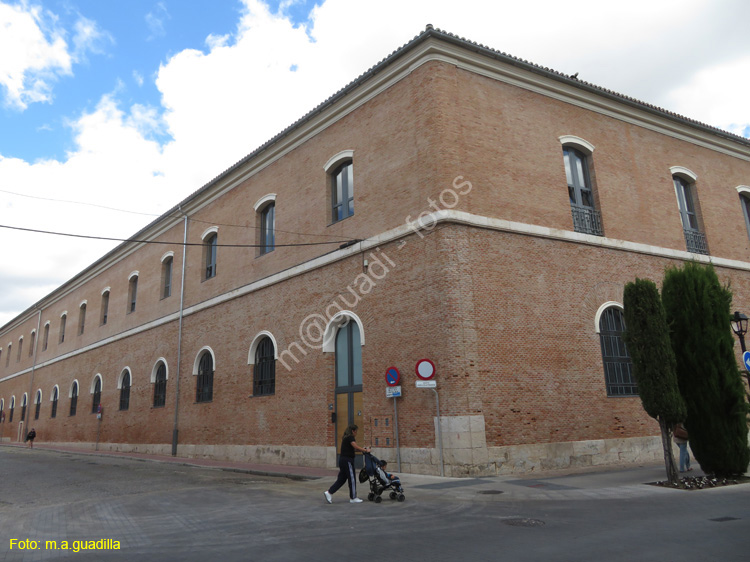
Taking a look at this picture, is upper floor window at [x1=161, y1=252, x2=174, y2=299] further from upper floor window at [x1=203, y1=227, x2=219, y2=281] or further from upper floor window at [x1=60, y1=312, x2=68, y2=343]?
upper floor window at [x1=60, y1=312, x2=68, y2=343]

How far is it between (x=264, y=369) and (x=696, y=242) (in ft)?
48.6

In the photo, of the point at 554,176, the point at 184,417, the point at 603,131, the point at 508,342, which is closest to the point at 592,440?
the point at 508,342

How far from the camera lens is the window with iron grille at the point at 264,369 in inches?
721

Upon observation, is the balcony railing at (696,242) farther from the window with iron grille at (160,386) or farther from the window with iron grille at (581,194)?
the window with iron grille at (160,386)

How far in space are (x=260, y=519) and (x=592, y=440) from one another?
9129mm

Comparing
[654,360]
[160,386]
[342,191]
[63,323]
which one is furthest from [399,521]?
[63,323]

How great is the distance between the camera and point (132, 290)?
29.7 meters

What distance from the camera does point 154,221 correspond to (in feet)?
88.4

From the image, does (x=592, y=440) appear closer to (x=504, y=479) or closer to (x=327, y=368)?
(x=504, y=479)

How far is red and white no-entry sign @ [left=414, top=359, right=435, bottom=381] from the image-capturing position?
12.5 metres

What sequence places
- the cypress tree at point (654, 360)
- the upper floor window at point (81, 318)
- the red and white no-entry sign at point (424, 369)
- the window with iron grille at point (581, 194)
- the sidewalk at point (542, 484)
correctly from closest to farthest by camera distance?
the sidewalk at point (542, 484)
the cypress tree at point (654, 360)
the red and white no-entry sign at point (424, 369)
the window with iron grille at point (581, 194)
the upper floor window at point (81, 318)

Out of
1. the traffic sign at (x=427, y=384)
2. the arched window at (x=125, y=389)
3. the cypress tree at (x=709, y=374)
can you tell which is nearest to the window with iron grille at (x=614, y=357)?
the cypress tree at (x=709, y=374)

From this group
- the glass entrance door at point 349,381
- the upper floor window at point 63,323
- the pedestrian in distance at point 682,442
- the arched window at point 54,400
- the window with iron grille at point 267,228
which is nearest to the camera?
the pedestrian in distance at point 682,442

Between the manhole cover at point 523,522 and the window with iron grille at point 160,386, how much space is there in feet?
63.8
